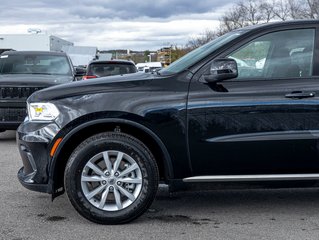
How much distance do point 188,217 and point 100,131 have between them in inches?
47.2

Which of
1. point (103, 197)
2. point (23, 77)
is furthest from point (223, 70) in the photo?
point (23, 77)

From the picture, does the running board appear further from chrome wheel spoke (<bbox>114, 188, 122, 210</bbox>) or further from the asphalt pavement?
chrome wheel spoke (<bbox>114, 188, 122, 210</bbox>)

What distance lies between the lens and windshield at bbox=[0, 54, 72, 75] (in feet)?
37.2

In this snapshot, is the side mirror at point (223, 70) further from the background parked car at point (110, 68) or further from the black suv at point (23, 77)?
the background parked car at point (110, 68)

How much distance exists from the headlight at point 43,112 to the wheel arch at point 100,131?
24 cm

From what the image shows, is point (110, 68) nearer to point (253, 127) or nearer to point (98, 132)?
point (98, 132)

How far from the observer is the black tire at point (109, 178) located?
482 cm

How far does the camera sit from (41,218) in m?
5.21

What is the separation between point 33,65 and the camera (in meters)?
11.5

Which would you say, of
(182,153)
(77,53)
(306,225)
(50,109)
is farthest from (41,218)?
(77,53)

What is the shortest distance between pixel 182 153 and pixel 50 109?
4.15 feet

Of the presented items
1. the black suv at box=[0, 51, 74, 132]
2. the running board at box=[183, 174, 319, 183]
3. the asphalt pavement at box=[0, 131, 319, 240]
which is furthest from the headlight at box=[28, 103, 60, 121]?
the black suv at box=[0, 51, 74, 132]

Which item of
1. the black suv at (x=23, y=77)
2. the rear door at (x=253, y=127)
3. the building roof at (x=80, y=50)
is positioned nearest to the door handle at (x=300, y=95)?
the rear door at (x=253, y=127)

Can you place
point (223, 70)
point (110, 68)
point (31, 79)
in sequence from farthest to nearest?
point (110, 68)
point (31, 79)
point (223, 70)
